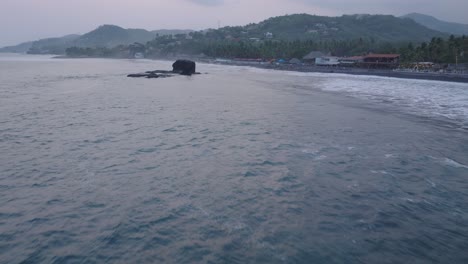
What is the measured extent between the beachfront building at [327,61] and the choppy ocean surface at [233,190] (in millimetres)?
88777

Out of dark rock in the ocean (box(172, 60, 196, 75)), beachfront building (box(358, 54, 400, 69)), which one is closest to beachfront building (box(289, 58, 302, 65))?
beachfront building (box(358, 54, 400, 69))

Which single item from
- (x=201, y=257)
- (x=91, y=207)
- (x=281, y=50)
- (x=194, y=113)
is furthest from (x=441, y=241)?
(x=281, y=50)

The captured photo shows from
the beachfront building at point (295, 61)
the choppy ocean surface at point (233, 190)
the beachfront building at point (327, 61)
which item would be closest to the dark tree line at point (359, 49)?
the beachfront building at point (295, 61)

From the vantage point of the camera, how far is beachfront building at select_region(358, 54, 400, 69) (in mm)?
95438

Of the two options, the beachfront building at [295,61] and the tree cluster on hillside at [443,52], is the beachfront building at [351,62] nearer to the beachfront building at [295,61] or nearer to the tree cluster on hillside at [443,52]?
the tree cluster on hillside at [443,52]

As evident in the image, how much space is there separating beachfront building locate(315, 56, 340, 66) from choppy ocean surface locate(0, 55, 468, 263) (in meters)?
88.8

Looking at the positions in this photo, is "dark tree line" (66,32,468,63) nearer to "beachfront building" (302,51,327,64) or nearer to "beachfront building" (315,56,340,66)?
"beachfront building" (302,51,327,64)

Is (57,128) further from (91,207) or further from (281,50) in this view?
(281,50)

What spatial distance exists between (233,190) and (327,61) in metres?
110

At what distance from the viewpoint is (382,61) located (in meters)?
99.4

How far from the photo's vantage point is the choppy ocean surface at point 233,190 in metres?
10.2

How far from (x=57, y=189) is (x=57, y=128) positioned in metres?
13.1

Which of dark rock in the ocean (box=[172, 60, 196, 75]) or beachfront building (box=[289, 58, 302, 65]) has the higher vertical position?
beachfront building (box=[289, 58, 302, 65])

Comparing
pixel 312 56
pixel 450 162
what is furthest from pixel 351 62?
pixel 450 162
